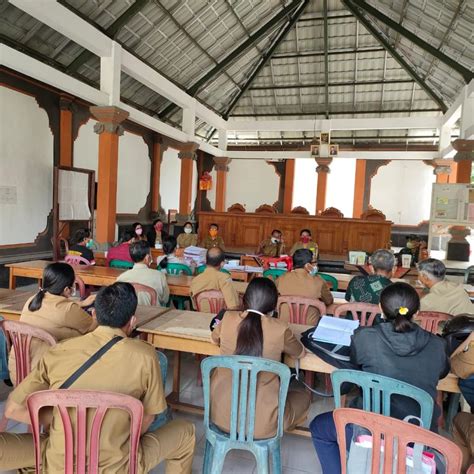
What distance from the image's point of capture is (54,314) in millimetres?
2100

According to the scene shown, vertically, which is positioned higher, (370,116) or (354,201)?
(370,116)

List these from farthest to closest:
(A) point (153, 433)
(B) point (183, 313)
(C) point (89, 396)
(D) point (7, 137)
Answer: (D) point (7, 137)
(B) point (183, 313)
(A) point (153, 433)
(C) point (89, 396)

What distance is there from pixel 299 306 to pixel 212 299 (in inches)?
26.7

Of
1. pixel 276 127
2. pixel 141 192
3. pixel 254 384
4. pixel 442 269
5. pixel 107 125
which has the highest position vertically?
pixel 276 127

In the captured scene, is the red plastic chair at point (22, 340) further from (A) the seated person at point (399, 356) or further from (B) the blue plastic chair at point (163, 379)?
(A) the seated person at point (399, 356)

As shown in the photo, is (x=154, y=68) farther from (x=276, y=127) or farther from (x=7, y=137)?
(x=276, y=127)

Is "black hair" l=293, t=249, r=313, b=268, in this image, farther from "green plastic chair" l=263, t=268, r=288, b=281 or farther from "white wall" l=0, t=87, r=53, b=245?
"white wall" l=0, t=87, r=53, b=245

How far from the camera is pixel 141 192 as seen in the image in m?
11.0

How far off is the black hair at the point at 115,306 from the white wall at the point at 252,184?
13.2 m

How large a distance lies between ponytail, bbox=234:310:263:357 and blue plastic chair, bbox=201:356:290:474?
0.38 feet

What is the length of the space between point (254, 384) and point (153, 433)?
1.54ft

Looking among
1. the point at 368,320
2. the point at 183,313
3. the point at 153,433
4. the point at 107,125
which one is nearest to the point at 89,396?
the point at 153,433

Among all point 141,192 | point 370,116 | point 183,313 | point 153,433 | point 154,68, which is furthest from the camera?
point 370,116

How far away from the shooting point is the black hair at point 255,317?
5.91 ft
